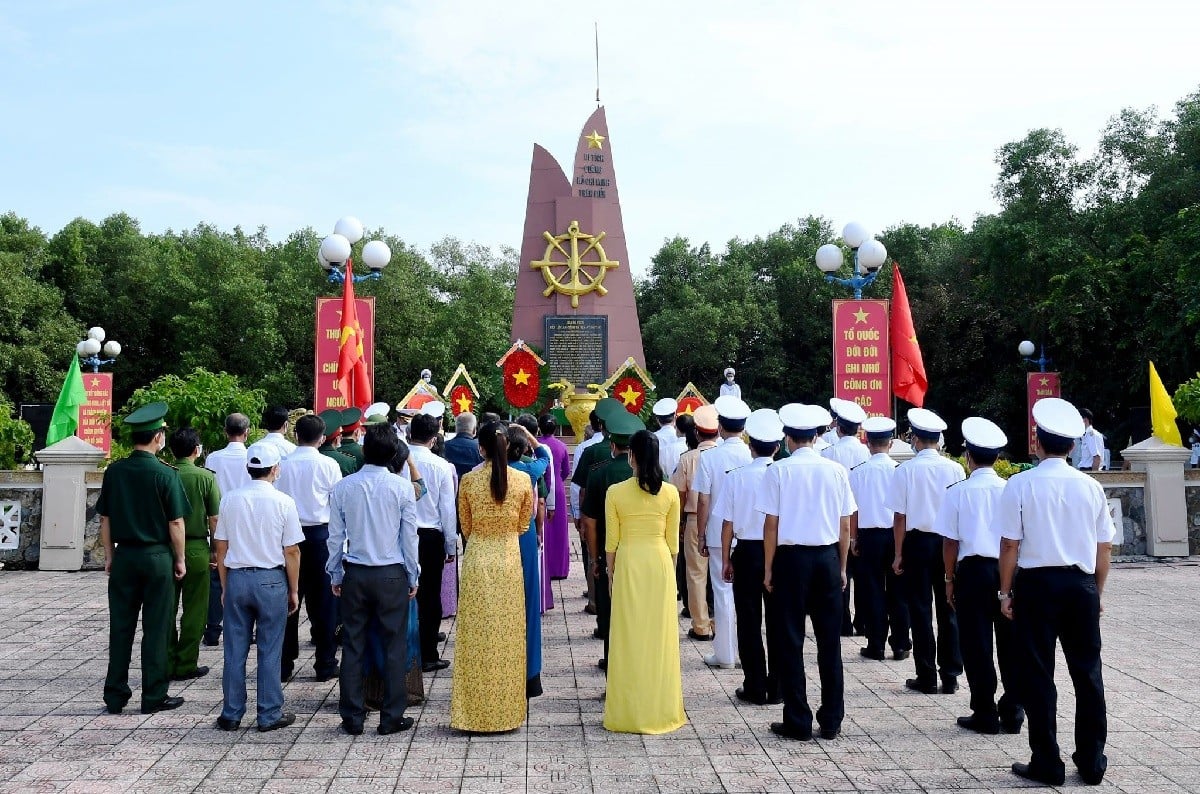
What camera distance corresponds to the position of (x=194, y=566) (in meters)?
6.11

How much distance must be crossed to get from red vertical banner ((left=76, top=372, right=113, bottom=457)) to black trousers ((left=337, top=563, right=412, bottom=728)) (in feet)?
56.3

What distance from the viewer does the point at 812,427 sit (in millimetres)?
5164

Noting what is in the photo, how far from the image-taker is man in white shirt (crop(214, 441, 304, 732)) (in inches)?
199

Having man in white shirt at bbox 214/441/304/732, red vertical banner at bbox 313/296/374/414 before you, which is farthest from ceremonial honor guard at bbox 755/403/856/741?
red vertical banner at bbox 313/296/374/414

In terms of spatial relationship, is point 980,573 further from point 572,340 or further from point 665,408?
point 572,340

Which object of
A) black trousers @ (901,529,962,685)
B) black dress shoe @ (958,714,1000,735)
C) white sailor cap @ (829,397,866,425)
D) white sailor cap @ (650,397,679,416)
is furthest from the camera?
white sailor cap @ (650,397,679,416)

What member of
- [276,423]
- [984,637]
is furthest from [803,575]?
[276,423]

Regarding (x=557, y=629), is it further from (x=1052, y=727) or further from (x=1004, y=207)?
(x=1004, y=207)

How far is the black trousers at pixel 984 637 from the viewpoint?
5.05 meters

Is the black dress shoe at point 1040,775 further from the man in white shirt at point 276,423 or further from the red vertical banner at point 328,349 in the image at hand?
the red vertical banner at point 328,349

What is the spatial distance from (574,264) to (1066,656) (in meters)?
14.6

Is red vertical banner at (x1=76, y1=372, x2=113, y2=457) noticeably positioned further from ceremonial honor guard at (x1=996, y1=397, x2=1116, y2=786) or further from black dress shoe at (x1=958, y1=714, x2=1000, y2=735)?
ceremonial honor guard at (x1=996, y1=397, x2=1116, y2=786)

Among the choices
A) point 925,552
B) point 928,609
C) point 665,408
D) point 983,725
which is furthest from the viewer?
point 665,408

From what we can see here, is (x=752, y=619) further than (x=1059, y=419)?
Yes
